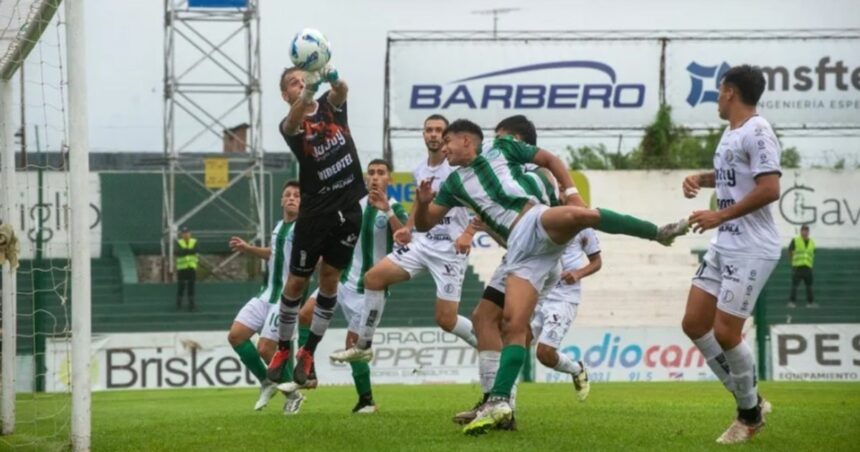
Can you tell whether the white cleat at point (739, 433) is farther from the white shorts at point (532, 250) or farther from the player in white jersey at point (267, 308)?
the player in white jersey at point (267, 308)

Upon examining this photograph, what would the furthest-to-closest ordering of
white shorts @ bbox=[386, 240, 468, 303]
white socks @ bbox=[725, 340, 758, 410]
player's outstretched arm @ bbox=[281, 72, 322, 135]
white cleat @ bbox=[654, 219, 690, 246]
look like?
white shorts @ bbox=[386, 240, 468, 303] < player's outstretched arm @ bbox=[281, 72, 322, 135] < white socks @ bbox=[725, 340, 758, 410] < white cleat @ bbox=[654, 219, 690, 246]

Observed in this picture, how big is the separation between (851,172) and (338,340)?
2205 cm

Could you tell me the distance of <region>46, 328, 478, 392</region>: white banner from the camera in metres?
25.6

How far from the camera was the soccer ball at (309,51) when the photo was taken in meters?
10.1

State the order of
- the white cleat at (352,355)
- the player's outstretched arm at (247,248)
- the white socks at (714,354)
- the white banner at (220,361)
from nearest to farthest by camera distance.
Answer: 1. the white socks at (714,354)
2. the white cleat at (352,355)
3. the player's outstretched arm at (247,248)
4. the white banner at (220,361)

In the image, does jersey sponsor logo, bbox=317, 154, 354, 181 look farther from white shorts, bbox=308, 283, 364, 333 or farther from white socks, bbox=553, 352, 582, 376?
white socks, bbox=553, 352, 582, 376

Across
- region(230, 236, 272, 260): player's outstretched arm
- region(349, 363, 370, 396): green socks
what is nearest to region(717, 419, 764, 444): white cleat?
region(349, 363, 370, 396): green socks

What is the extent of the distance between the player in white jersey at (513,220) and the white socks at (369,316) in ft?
7.33

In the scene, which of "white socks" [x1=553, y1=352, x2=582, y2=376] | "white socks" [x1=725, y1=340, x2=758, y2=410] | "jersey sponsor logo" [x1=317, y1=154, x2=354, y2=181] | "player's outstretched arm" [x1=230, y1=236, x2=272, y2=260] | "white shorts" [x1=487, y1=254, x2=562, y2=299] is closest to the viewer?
"white socks" [x1=725, y1=340, x2=758, y2=410]

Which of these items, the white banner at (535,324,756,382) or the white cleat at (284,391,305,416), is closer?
the white cleat at (284,391,305,416)

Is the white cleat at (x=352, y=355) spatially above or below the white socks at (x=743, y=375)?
below

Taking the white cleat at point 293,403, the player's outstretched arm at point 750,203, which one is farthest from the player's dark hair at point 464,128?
the white cleat at point 293,403

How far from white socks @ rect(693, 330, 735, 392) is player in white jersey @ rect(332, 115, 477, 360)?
12.6 feet

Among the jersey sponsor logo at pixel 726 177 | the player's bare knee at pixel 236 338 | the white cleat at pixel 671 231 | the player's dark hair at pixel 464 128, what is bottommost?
the player's bare knee at pixel 236 338
